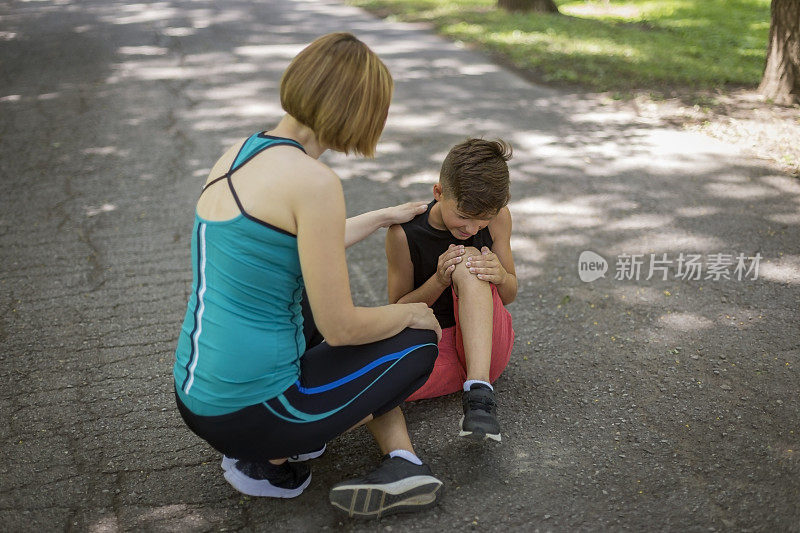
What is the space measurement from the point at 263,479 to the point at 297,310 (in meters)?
0.62

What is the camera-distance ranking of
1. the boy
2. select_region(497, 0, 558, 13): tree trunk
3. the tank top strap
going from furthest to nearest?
select_region(497, 0, 558, 13): tree trunk, the boy, the tank top strap

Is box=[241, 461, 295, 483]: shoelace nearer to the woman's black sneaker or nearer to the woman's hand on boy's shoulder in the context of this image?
the woman's black sneaker

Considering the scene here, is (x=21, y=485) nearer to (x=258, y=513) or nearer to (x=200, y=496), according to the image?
(x=200, y=496)

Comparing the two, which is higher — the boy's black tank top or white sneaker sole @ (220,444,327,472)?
A: the boy's black tank top

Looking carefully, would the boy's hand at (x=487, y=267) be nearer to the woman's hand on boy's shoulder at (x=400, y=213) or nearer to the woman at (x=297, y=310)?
the woman's hand on boy's shoulder at (x=400, y=213)

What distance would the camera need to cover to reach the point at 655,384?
305 cm

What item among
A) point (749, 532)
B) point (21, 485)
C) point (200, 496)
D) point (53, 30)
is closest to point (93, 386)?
point (21, 485)

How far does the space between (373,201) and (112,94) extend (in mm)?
3850

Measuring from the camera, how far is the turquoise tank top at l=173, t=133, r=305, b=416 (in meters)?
2.05

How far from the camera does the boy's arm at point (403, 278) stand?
2828 millimetres

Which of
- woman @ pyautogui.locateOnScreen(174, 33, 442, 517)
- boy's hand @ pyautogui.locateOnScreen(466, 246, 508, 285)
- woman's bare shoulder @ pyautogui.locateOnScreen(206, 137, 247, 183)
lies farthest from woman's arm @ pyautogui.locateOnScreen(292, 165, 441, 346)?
boy's hand @ pyautogui.locateOnScreen(466, 246, 508, 285)

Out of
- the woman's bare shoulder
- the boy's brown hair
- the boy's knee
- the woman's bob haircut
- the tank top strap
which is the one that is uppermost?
the woman's bob haircut

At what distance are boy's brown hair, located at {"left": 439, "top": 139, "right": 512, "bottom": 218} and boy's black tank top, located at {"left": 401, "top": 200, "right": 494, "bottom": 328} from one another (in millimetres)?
207

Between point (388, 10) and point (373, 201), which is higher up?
point (388, 10)
